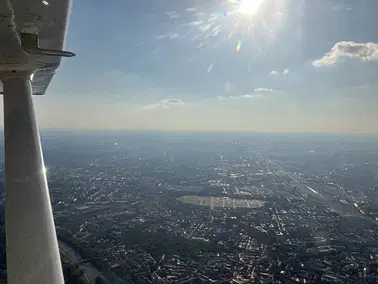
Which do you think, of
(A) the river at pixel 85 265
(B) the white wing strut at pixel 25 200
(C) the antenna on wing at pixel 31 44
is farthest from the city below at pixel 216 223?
(C) the antenna on wing at pixel 31 44

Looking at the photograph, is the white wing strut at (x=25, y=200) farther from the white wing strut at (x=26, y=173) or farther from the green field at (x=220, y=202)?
the green field at (x=220, y=202)

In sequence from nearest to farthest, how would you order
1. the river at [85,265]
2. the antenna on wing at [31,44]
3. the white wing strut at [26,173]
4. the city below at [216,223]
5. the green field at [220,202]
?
the antenna on wing at [31,44] < the white wing strut at [26,173] < the river at [85,265] < the city below at [216,223] < the green field at [220,202]

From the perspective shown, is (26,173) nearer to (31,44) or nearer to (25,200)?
(25,200)

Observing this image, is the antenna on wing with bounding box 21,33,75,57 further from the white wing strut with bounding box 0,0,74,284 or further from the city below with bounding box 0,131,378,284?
the city below with bounding box 0,131,378,284

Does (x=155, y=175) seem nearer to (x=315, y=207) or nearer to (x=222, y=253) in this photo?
(x=315, y=207)

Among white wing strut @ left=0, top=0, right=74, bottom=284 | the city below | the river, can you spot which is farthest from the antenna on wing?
the river

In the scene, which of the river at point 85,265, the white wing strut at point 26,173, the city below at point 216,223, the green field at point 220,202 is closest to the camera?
the white wing strut at point 26,173
